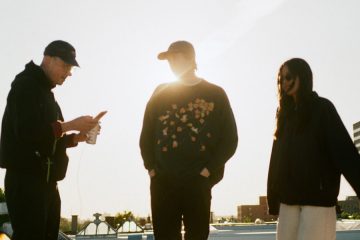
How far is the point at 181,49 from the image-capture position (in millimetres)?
3465

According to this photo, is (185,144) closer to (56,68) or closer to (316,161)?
(316,161)

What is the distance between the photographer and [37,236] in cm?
291

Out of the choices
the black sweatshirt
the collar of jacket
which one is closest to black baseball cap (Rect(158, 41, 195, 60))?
the black sweatshirt

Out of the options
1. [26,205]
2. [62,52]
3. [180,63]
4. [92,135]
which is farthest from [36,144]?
[180,63]

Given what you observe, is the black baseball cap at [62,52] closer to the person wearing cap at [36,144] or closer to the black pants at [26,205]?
the person wearing cap at [36,144]

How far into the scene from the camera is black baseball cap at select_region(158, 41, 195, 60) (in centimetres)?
347

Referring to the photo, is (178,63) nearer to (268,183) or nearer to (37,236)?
(268,183)

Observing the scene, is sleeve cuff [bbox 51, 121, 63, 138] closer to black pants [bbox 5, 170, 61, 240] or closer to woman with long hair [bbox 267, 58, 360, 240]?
black pants [bbox 5, 170, 61, 240]

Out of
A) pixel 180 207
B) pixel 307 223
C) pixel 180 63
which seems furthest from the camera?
pixel 180 63

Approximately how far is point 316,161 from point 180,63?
123 cm

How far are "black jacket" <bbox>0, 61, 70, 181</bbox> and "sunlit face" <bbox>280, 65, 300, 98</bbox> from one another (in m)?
1.57

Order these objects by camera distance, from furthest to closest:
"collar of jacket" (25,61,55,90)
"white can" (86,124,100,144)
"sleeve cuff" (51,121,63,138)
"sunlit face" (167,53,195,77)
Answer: "sunlit face" (167,53,195,77), "white can" (86,124,100,144), "collar of jacket" (25,61,55,90), "sleeve cuff" (51,121,63,138)

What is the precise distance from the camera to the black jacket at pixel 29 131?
2.92 m

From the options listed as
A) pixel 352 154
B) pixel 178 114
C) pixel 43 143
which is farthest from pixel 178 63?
pixel 352 154
